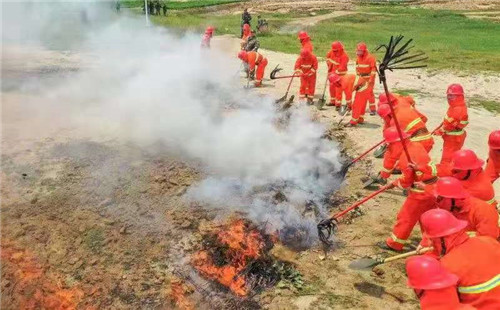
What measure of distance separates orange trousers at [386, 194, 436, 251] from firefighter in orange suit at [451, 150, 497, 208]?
0.51 meters

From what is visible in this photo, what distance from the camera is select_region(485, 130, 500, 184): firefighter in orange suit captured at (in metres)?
5.94

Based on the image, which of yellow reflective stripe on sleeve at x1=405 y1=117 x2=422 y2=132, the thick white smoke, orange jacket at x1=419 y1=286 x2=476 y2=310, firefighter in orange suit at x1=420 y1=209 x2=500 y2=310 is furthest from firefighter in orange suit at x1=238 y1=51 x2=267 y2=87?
orange jacket at x1=419 y1=286 x2=476 y2=310

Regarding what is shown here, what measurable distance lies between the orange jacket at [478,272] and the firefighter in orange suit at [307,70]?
9.32m

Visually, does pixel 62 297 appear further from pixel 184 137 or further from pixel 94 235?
pixel 184 137

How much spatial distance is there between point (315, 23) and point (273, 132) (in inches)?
1047

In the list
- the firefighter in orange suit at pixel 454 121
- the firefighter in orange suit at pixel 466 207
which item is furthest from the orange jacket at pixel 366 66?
the firefighter in orange suit at pixel 466 207

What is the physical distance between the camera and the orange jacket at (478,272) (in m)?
3.05

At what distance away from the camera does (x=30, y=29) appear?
1833 cm

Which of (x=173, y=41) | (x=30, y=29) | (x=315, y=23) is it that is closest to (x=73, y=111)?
(x=30, y=29)

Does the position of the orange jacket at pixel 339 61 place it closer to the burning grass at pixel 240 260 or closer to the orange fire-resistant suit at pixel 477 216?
the burning grass at pixel 240 260

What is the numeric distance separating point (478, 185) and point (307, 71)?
7.66 metres

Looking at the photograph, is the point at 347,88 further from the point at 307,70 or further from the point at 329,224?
the point at 329,224

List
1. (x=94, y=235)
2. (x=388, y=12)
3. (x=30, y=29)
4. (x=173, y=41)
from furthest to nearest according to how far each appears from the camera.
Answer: (x=388, y=12) < (x=173, y=41) < (x=30, y=29) < (x=94, y=235)

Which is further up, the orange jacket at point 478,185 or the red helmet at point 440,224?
the red helmet at point 440,224
